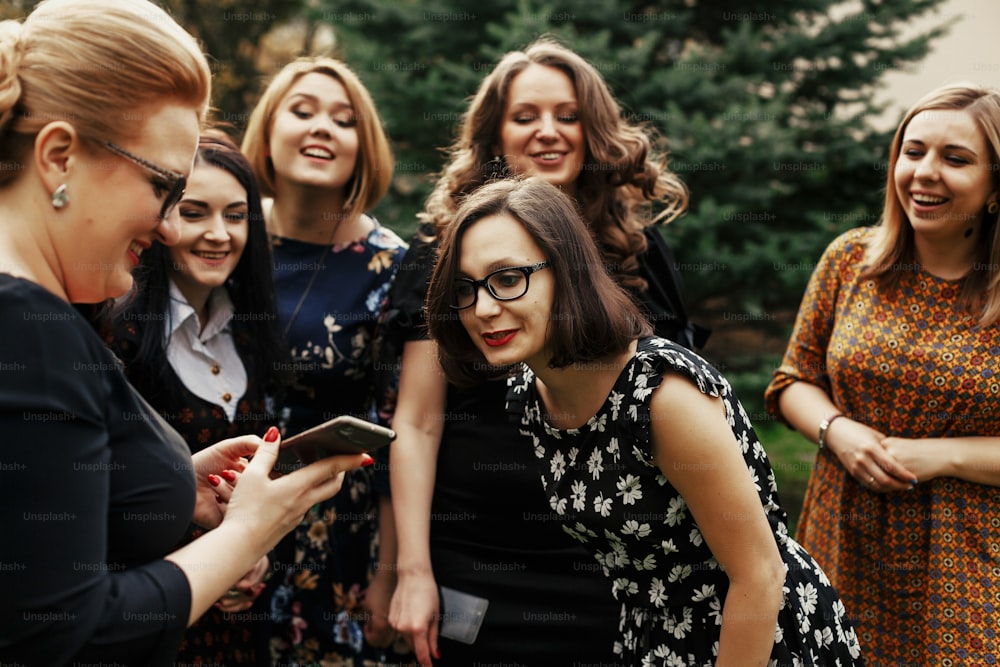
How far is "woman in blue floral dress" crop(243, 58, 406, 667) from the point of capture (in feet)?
10.8

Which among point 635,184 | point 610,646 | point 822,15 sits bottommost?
point 610,646

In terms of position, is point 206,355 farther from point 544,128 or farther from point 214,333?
point 544,128

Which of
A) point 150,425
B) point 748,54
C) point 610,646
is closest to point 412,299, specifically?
point 610,646

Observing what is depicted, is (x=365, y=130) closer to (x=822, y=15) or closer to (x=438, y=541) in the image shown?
(x=438, y=541)

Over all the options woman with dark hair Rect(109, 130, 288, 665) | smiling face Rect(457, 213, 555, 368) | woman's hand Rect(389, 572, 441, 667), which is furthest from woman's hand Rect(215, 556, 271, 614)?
smiling face Rect(457, 213, 555, 368)

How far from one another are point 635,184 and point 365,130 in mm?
1096

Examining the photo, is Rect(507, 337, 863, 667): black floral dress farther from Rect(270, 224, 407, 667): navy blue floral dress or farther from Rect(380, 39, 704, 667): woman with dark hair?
Rect(270, 224, 407, 667): navy blue floral dress

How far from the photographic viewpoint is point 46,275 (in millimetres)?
1561

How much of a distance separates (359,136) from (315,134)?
19 cm

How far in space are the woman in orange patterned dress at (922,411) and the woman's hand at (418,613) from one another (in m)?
1.36

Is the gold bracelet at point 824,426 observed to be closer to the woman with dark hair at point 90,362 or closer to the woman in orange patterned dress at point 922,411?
the woman in orange patterned dress at point 922,411

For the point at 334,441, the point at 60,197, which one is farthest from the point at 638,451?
the point at 60,197

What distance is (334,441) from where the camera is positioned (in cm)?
192

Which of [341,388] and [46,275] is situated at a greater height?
[46,275]
